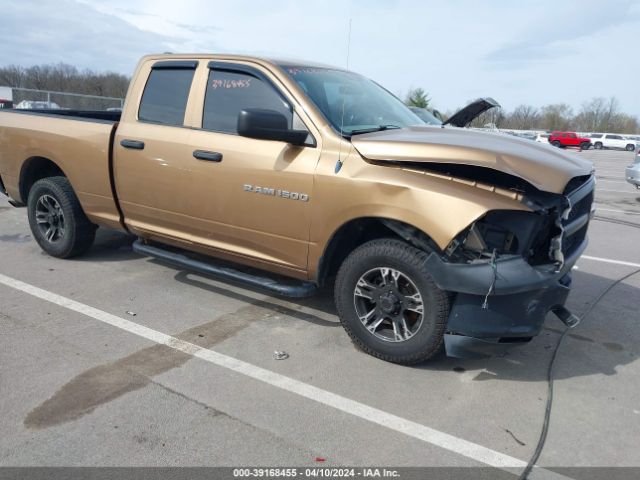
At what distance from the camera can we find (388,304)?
3.56m

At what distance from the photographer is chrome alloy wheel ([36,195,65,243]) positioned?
18.3 ft

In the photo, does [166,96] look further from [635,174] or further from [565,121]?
[565,121]

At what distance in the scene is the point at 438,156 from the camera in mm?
3260

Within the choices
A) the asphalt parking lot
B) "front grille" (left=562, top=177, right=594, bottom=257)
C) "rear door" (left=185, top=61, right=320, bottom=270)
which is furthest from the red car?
"rear door" (left=185, top=61, right=320, bottom=270)

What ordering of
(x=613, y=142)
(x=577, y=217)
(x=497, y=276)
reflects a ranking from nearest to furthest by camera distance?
1. (x=497, y=276)
2. (x=577, y=217)
3. (x=613, y=142)

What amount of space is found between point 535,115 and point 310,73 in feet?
249

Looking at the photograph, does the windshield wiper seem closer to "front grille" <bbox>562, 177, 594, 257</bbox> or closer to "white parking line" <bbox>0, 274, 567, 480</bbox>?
"front grille" <bbox>562, 177, 594, 257</bbox>

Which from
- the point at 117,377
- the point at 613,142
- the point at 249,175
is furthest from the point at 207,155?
the point at 613,142

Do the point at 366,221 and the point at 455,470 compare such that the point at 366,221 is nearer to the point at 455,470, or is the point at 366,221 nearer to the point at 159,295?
the point at 455,470

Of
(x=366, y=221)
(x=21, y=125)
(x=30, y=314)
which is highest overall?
(x=21, y=125)

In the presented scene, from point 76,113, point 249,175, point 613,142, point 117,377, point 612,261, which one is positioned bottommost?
point 117,377

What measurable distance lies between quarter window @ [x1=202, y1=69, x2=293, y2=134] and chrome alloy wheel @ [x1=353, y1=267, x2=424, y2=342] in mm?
1404

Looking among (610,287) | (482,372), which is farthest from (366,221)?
(610,287)

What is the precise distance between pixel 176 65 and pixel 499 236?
10.2 feet
